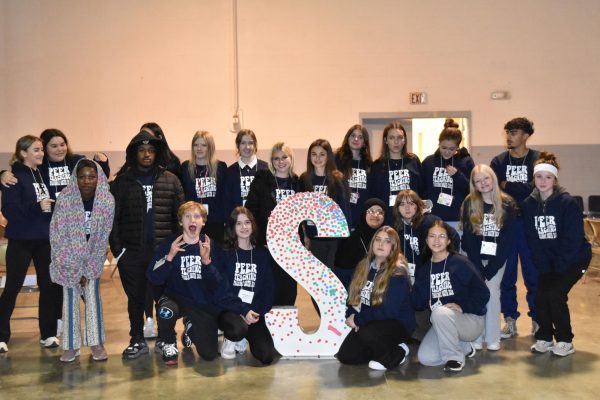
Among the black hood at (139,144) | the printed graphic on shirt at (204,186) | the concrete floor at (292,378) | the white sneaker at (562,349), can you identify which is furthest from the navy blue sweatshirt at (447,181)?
the black hood at (139,144)

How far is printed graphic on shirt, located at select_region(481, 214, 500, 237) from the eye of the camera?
15.9 feet

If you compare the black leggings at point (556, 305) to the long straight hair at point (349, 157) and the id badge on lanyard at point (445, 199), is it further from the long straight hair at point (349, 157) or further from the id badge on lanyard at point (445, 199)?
the long straight hair at point (349, 157)

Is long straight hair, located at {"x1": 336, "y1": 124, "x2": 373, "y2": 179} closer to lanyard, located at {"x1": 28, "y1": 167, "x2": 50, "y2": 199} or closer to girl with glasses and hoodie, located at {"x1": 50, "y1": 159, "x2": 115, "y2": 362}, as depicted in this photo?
girl with glasses and hoodie, located at {"x1": 50, "y1": 159, "x2": 115, "y2": 362}

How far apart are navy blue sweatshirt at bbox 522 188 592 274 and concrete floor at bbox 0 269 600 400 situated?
64cm

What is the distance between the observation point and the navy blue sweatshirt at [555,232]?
4684 millimetres

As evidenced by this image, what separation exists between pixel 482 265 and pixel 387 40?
569cm

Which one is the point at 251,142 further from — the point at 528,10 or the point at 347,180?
the point at 528,10

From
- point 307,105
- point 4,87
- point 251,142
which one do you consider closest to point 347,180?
point 251,142

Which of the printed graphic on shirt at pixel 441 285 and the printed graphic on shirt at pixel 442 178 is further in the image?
the printed graphic on shirt at pixel 442 178

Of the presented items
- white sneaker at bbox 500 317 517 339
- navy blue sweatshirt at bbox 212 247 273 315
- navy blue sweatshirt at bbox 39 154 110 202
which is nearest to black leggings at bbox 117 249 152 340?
navy blue sweatshirt at bbox 212 247 273 315

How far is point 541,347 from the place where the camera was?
4750mm

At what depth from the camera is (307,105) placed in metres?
10.0

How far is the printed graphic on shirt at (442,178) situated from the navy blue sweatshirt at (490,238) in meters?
0.44

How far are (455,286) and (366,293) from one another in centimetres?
59
